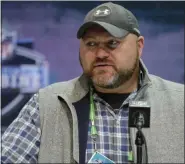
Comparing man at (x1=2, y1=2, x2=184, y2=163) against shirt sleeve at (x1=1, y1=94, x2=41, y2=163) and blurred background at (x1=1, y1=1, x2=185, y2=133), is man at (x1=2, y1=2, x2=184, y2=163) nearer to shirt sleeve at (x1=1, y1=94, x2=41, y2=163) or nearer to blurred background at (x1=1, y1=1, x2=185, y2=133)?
shirt sleeve at (x1=1, y1=94, x2=41, y2=163)

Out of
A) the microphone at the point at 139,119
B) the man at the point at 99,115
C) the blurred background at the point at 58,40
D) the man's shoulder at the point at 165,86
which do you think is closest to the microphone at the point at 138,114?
the microphone at the point at 139,119

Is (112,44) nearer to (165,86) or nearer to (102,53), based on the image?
(102,53)

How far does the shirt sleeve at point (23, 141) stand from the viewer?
1.01m

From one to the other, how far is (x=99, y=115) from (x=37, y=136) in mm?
212

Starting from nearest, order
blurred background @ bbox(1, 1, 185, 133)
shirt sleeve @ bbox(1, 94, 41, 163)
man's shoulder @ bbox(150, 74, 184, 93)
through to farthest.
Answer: shirt sleeve @ bbox(1, 94, 41, 163) → man's shoulder @ bbox(150, 74, 184, 93) → blurred background @ bbox(1, 1, 185, 133)

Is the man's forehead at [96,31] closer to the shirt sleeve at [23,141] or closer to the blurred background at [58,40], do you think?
the shirt sleeve at [23,141]

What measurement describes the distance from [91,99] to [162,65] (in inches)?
42.2

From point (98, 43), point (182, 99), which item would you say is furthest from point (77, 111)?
point (182, 99)

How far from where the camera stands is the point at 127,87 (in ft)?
3.96

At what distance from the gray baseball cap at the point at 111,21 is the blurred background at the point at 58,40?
1018mm

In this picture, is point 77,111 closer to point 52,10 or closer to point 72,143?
point 72,143

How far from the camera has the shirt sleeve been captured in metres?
1.01

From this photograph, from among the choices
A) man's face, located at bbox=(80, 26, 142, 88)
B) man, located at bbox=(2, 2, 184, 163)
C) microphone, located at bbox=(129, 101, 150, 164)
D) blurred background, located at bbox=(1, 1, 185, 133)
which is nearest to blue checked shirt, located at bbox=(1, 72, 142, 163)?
man, located at bbox=(2, 2, 184, 163)

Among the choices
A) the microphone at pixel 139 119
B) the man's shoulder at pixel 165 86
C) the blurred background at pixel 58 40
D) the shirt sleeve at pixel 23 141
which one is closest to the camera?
the microphone at pixel 139 119
